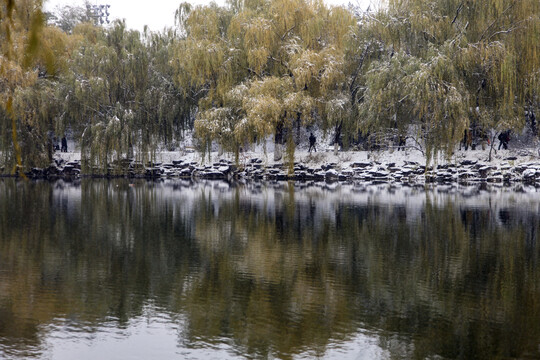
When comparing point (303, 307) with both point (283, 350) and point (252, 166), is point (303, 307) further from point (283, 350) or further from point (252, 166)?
point (252, 166)

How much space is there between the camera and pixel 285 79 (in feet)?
112

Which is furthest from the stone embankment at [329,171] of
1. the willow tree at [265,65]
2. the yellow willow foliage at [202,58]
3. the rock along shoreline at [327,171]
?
the yellow willow foliage at [202,58]

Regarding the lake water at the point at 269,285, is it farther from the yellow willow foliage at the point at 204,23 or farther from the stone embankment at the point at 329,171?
the yellow willow foliage at the point at 204,23

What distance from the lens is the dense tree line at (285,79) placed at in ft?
96.5

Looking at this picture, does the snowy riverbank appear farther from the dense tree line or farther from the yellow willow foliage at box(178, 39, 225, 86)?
the yellow willow foliage at box(178, 39, 225, 86)

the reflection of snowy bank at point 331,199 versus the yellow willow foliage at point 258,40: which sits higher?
the yellow willow foliage at point 258,40

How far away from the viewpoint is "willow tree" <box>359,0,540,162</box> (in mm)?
28531

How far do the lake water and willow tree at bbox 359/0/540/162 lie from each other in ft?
41.5

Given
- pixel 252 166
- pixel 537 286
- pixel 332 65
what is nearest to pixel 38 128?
pixel 252 166

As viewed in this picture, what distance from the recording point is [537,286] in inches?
349

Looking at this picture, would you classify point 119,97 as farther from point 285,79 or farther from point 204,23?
point 285,79

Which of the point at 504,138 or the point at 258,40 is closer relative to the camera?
the point at 258,40

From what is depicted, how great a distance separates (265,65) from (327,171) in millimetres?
7481

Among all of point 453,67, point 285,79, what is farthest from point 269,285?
point 285,79
